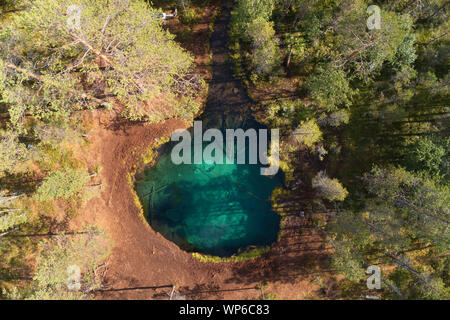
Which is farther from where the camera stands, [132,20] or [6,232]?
[6,232]

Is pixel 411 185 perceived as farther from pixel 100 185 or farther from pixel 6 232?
pixel 6 232

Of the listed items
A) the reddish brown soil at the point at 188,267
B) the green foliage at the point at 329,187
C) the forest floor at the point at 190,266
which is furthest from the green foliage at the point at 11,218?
the green foliage at the point at 329,187

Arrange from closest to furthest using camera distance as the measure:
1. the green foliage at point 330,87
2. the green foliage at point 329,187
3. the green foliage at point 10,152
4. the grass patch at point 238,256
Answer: the green foliage at point 330,87, the green foliage at point 10,152, the green foliage at point 329,187, the grass patch at point 238,256

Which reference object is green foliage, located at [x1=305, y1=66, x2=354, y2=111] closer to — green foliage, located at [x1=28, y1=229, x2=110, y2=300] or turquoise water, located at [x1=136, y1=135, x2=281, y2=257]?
turquoise water, located at [x1=136, y1=135, x2=281, y2=257]

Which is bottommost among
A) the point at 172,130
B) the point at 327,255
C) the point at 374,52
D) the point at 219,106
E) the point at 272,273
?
the point at 272,273

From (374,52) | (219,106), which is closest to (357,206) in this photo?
(374,52)

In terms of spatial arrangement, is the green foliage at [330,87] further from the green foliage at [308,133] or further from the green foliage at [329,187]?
the green foliage at [329,187]

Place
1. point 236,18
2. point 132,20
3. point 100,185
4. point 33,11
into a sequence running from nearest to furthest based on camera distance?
point 33,11 < point 132,20 < point 236,18 < point 100,185
